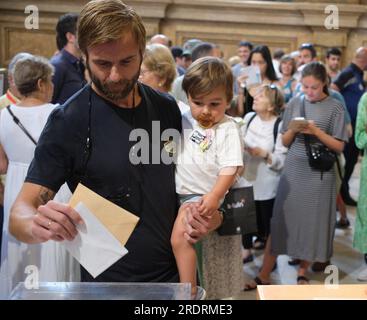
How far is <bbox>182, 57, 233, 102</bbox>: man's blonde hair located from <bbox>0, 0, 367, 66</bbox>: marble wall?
22.6ft

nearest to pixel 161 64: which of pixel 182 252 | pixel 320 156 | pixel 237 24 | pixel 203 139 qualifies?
pixel 203 139

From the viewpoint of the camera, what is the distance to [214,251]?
10.3 ft

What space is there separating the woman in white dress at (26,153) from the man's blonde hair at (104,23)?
1.60 m

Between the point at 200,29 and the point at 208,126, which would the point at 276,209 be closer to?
the point at 208,126

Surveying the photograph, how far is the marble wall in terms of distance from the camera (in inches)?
344

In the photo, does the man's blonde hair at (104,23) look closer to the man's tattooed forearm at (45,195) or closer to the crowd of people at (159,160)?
the crowd of people at (159,160)

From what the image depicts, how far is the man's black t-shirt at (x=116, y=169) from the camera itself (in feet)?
5.16

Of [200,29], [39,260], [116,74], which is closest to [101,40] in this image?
[116,74]

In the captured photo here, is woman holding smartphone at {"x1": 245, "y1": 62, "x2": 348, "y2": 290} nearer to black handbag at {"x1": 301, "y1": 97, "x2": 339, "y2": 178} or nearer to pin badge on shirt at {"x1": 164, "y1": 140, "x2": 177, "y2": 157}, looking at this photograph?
black handbag at {"x1": 301, "y1": 97, "x2": 339, "y2": 178}

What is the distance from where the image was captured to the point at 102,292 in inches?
51.1

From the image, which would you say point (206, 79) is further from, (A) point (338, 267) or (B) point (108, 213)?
(A) point (338, 267)

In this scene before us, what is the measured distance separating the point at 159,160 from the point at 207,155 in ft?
2.03

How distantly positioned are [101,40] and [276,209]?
2.95m

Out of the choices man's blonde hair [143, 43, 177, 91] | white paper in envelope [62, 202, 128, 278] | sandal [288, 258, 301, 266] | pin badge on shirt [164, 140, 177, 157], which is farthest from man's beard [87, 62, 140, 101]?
sandal [288, 258, 301, 266]
